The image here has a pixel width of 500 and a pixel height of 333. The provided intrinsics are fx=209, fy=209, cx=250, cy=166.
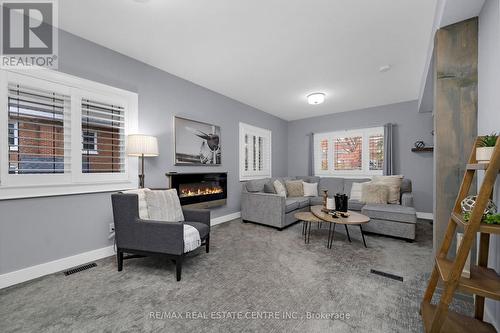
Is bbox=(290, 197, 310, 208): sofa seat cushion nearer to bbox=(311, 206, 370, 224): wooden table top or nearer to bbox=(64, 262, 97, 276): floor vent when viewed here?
bbox=(311, 206, 370, 224): wooden table top

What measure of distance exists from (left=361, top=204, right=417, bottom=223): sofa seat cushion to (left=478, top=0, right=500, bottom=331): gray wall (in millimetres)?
1793

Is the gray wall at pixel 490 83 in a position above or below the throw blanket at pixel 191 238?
above

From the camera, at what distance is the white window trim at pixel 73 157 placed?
1993 mm

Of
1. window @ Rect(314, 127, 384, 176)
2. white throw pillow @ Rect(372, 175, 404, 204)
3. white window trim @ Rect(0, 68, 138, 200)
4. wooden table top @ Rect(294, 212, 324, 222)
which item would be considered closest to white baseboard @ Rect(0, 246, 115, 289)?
white window trim @ Rect(0, 68, 138, 200)

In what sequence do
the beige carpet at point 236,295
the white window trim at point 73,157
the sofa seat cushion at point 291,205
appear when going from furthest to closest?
1. the sofa seat cushion at point 291,205
2. the white window trim at point 73,157
3. the beige carpet at point 236,295

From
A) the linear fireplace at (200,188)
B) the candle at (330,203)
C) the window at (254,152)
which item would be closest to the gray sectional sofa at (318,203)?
the linear fireplace at (200,188)

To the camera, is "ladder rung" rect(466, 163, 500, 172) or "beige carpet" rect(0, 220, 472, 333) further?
"beige carpet" rect(0, 220, 472, 333)

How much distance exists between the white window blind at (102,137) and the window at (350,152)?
4.88 m

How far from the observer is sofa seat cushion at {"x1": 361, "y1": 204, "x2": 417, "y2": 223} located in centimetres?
315

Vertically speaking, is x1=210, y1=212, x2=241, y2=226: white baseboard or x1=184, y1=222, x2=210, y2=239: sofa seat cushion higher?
x1=184, y1=222, x2=210, y2=239: sofa seat cushion

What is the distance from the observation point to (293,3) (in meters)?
1.95

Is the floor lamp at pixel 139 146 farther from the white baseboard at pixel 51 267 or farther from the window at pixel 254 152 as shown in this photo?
the window at pixel 254 152

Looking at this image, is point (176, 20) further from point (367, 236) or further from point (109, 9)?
point (367, 236)

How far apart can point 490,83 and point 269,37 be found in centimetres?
200
